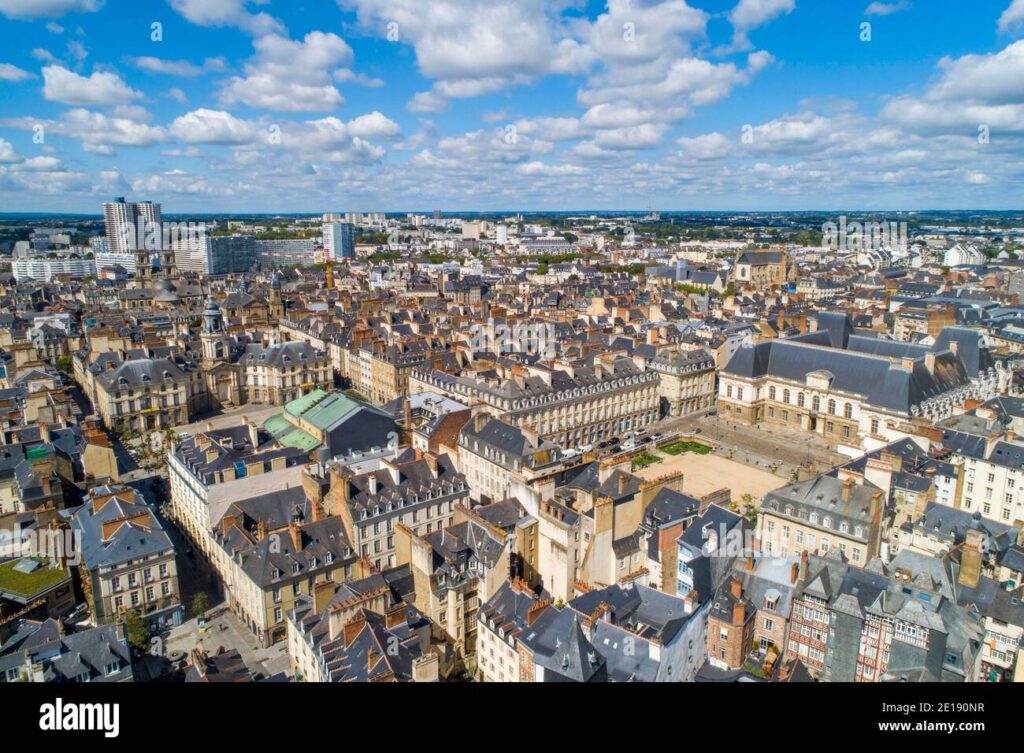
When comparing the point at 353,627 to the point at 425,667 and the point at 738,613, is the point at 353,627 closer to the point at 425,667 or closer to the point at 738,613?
the point at 425,667

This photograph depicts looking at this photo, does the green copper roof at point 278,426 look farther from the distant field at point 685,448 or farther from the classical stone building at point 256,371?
the distant field at point 685,448

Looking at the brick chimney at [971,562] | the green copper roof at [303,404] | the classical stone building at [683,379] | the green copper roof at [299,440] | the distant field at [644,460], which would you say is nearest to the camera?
the brick chimney at [971,562]

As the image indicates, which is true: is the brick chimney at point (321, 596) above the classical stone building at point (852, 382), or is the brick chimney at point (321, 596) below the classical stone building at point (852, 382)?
below

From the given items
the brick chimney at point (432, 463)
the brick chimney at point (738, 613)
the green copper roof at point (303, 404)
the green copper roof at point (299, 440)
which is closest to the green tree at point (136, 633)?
the green copper roof at point (299, 440)

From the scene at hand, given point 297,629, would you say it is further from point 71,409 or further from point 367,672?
point 71,409

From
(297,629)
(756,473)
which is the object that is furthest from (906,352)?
(297,629)

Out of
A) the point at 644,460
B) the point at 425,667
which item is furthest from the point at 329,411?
the point at 425,667
